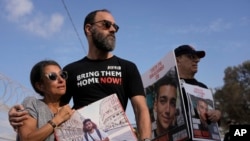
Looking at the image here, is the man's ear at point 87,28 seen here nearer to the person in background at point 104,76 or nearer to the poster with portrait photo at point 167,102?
the person in background at point 104,76

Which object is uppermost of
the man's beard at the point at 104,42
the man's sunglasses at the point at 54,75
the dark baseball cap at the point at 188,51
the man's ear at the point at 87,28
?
the man's ear at the point at 87,28

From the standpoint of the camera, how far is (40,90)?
264cm

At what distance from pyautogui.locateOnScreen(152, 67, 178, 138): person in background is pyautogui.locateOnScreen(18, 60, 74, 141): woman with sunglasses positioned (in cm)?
138

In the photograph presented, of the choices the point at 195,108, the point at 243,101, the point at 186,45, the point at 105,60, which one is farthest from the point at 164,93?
the point at 243,101

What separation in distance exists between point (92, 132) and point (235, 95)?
2675 cm

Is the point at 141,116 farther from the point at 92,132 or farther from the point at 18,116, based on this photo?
the point at 18,116

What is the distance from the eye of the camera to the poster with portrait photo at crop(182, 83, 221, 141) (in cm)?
346

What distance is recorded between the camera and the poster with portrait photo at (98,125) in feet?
7.74

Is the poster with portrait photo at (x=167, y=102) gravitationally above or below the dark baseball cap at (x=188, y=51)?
below

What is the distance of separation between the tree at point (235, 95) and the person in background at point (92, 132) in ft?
77.3

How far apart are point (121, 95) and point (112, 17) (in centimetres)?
65

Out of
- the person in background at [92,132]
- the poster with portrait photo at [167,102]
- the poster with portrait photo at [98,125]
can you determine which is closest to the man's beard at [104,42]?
the poster with portrait photo at [98,125]

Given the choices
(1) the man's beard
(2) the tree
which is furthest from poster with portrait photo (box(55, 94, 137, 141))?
(2) the tree

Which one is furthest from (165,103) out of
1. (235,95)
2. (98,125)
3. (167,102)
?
(235,95)
